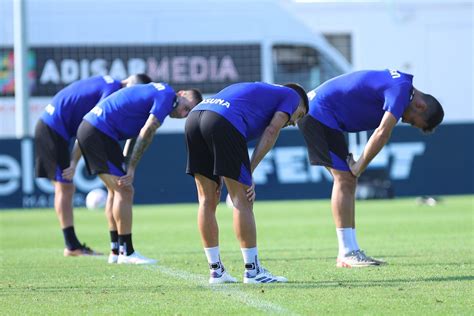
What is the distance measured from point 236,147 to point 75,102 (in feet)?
14.5

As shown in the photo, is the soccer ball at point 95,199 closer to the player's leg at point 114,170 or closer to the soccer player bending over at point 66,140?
the soccer player bending over at point 66,140

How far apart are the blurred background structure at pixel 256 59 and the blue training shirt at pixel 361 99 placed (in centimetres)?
1423

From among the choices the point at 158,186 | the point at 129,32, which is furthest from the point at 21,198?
the point at 129,32

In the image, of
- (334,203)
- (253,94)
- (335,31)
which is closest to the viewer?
(253,94)

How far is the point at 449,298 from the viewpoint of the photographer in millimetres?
8188

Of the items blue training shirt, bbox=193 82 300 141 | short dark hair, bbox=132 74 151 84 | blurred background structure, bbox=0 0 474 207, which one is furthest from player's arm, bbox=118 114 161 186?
blurred background structure, bbox=0 0 474 207

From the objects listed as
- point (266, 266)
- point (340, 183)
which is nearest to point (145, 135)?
point (266, 266)

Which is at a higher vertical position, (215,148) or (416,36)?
(215,148)

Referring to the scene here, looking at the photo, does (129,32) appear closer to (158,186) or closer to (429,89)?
(158,186)

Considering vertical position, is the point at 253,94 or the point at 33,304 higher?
the point at 253,94

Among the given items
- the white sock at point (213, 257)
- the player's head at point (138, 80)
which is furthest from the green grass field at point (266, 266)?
the player's head at point (138, 80)

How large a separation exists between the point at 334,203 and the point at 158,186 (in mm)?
14557

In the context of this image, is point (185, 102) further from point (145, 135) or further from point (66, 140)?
point (66, 140)

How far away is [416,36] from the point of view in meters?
41.1
